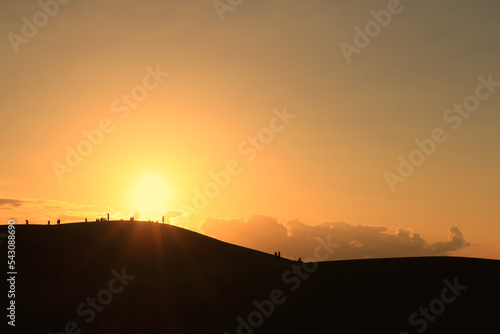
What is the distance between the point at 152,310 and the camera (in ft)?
99.6

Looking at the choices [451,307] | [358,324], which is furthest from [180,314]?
[451,307]

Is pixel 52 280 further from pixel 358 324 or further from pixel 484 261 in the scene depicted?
pixel 484 261

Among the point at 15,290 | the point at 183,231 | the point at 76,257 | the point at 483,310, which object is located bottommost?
the point at 483,310

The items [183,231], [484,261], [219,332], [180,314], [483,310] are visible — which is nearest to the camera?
[483,310]

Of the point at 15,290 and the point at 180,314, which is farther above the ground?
the point at 15,290

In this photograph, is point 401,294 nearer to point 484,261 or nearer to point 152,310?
point 484,261

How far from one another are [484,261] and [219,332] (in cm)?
1710

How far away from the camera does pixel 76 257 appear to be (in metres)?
49.8

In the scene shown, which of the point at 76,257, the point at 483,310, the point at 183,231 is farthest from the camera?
the point at 183,231

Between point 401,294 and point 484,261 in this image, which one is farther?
point 484,261

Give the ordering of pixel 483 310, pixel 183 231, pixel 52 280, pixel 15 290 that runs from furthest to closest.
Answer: pixel 183 231, pixel 52 280, pixel 15 290, pixel 483 310

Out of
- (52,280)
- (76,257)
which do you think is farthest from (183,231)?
(52,280)

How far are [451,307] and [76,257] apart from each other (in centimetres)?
3666

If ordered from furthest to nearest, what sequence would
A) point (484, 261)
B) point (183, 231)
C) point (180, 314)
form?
point (183, 231), point (484, 261), point (180, 314)
